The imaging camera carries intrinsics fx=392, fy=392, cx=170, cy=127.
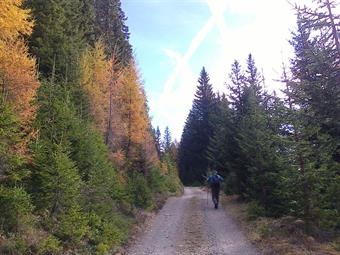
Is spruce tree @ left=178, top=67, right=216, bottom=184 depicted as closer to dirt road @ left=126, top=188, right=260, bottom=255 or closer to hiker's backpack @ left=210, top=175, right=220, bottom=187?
hiker's backpack @ left=210, top=175, right=220, bottom=187

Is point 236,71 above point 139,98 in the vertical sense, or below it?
above

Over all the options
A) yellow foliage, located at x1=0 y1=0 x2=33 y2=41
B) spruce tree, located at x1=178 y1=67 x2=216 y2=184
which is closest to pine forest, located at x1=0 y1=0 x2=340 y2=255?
yellow foliage, located at x1=0 y1=0 x2=33 y2=41

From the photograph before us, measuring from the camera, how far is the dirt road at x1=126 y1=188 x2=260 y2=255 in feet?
41.7

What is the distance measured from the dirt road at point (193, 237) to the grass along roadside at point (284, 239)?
16.0 inches

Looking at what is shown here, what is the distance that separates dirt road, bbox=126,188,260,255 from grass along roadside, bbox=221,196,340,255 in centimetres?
41

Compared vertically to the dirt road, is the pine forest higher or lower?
higher

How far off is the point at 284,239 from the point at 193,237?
3.73 metres

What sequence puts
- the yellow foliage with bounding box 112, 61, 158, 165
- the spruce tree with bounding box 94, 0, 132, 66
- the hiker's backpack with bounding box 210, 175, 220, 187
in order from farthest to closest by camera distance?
the spruce tree with bounding box 94, 0, 132, 66 < the yellow foliage with bounding box 112, 61, 158, 165 < the hiker's backpack with bounding box 210, 175, 220, 187

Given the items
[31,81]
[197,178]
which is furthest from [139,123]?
[197,178]

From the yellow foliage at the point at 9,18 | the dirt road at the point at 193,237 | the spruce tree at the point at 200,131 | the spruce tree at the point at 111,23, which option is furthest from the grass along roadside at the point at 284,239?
the spruce tree at the point at 200,131

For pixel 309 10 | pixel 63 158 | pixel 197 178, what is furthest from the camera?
pixel 197 178

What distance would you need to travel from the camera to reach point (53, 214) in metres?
12.2

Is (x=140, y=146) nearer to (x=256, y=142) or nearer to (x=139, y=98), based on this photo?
(x=139, y=98)

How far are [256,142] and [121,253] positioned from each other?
9.15m
